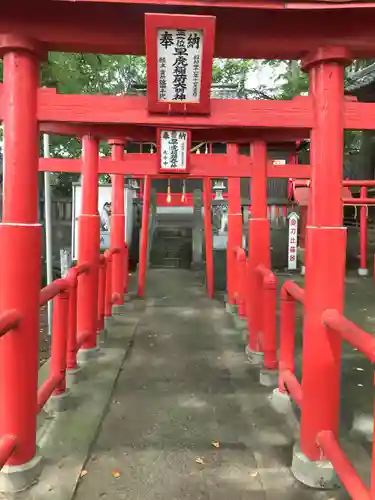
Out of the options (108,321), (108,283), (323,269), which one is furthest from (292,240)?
(323,269)

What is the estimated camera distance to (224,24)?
109 inches

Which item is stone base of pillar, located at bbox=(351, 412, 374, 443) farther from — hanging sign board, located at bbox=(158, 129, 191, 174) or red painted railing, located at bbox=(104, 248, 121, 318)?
red painted railing, located at bbox=(104, 248, 121, 318)

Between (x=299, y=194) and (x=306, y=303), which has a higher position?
(x=299, y=194)

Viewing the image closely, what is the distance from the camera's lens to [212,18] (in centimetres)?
253

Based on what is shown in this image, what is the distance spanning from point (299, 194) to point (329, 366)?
479 inches

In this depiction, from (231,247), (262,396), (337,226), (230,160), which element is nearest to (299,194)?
(231,247)

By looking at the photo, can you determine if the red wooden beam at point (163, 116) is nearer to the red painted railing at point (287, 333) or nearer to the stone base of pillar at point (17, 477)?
the red painted railing at point (287, 333)

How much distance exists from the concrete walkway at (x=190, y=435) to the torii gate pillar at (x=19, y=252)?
1.56 ft

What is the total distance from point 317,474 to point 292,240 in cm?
1043

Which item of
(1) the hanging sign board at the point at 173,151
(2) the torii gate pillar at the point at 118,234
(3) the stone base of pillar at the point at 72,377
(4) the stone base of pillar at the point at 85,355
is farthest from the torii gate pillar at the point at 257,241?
(2) the torii gate pillar at the point at 118,234

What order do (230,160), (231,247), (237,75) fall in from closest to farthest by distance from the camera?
(230,160)
(231,247)
(237,75)

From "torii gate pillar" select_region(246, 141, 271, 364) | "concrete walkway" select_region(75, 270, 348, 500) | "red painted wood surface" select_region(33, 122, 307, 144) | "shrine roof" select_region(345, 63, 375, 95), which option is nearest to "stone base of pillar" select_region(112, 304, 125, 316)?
"concrete walkway" select_region(75, 270, 348, 500)

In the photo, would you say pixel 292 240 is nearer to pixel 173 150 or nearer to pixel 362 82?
pixel 362 82

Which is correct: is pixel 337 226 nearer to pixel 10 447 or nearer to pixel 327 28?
pixel 327 28
